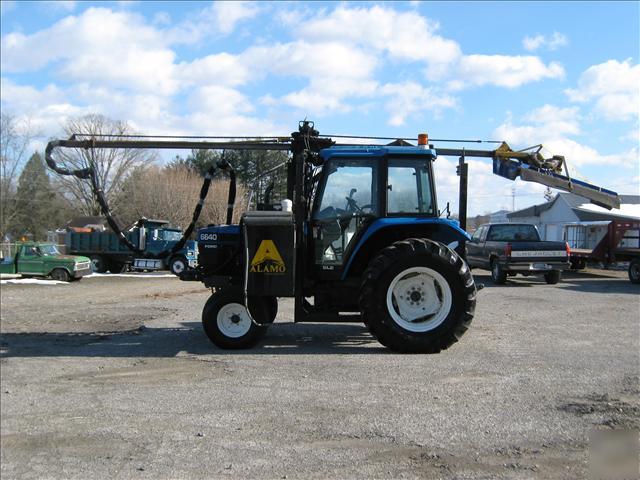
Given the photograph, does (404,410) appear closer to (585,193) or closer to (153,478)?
(153,478)

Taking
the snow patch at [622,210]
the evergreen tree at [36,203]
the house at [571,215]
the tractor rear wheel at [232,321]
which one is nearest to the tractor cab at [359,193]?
the tractor rear wheel at [232,321]

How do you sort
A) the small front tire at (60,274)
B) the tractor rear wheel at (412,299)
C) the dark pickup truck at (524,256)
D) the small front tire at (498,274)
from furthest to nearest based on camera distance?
1. the small front tire at (60,274)
2. the small front tire at (498,274)
3. the dark pickup truck at (524,256)
4. the tractor rear wheel at (412,299)

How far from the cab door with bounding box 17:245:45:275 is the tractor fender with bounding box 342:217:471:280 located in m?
18.7

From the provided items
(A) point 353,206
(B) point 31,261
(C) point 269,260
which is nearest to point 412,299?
(A) point 353,206

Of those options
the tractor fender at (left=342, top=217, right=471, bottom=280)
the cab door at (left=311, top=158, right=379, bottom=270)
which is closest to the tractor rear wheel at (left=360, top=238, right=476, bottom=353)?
the tractor fender at (left=342, top=217, right=471, bottom=280)

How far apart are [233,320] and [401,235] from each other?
8.80 feet

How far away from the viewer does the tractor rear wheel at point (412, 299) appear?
7.73 metres

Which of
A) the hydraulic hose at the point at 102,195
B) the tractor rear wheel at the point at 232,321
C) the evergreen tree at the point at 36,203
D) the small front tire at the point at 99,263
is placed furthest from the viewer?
the evergreen tree at the point at 36,203

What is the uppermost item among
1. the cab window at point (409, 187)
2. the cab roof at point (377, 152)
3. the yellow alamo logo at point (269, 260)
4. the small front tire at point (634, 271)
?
the cab roof at point (377, 152)

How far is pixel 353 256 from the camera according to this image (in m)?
8.11

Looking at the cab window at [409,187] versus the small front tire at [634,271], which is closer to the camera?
the cab window at [409,187]

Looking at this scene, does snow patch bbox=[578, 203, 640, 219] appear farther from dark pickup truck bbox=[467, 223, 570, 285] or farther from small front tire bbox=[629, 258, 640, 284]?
dark pickup truck bbox=[467, 223, 570, 285]

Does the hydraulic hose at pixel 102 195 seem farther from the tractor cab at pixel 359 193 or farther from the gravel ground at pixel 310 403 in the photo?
the tractor cab at pixel 359 193

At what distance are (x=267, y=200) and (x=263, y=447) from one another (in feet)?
15.8
